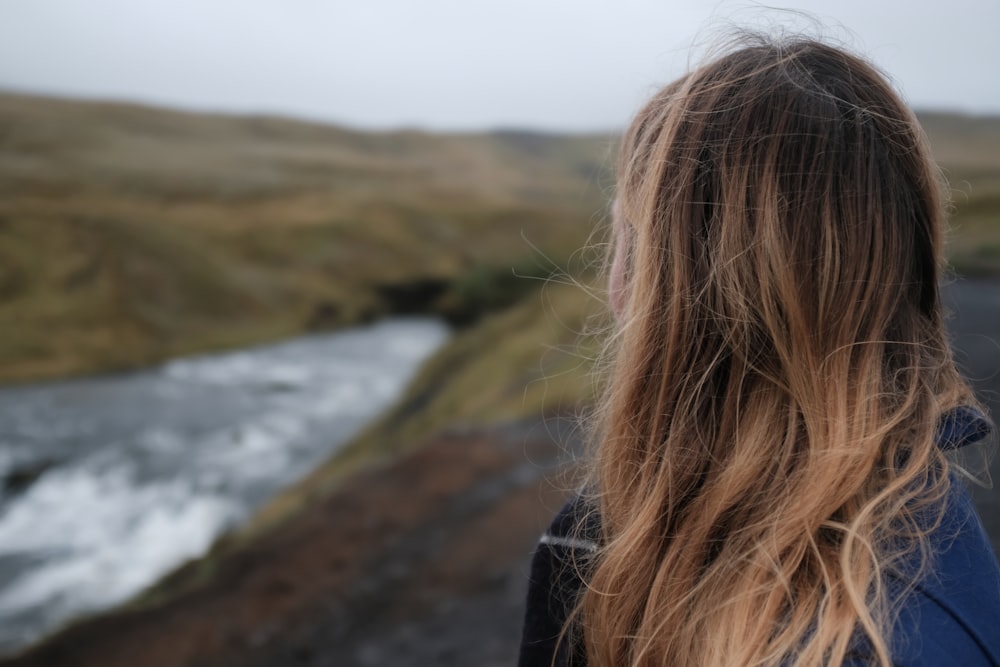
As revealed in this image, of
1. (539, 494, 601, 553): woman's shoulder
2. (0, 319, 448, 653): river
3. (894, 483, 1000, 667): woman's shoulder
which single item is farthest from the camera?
(0, 319, 448, 653): river

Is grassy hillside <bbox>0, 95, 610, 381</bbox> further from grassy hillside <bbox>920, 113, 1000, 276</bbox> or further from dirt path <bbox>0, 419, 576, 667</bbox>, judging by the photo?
grassy hillside <bbox>920, 113, 1000, 276</bbox>

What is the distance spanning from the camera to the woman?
156cm

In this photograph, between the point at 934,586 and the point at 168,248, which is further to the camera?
the point at 168,248

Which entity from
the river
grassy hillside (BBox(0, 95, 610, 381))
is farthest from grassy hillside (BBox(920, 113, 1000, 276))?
the river

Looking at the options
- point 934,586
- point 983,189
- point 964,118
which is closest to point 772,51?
point 934,586

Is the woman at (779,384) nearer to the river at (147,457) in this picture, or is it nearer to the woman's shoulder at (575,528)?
the woman's shoulder at (575,528)

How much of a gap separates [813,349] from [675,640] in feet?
2.58

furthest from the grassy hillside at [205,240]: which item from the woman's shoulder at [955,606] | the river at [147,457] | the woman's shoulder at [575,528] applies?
the woman's shoulder at [955,606]

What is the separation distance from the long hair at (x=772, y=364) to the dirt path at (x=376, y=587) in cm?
688

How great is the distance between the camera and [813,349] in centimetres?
174

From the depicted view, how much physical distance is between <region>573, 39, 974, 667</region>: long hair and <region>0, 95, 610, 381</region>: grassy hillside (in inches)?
753

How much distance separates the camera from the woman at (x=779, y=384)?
156 cm

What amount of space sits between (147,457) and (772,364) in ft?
94.8

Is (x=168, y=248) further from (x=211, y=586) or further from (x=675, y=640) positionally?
(x=675, y=640)
